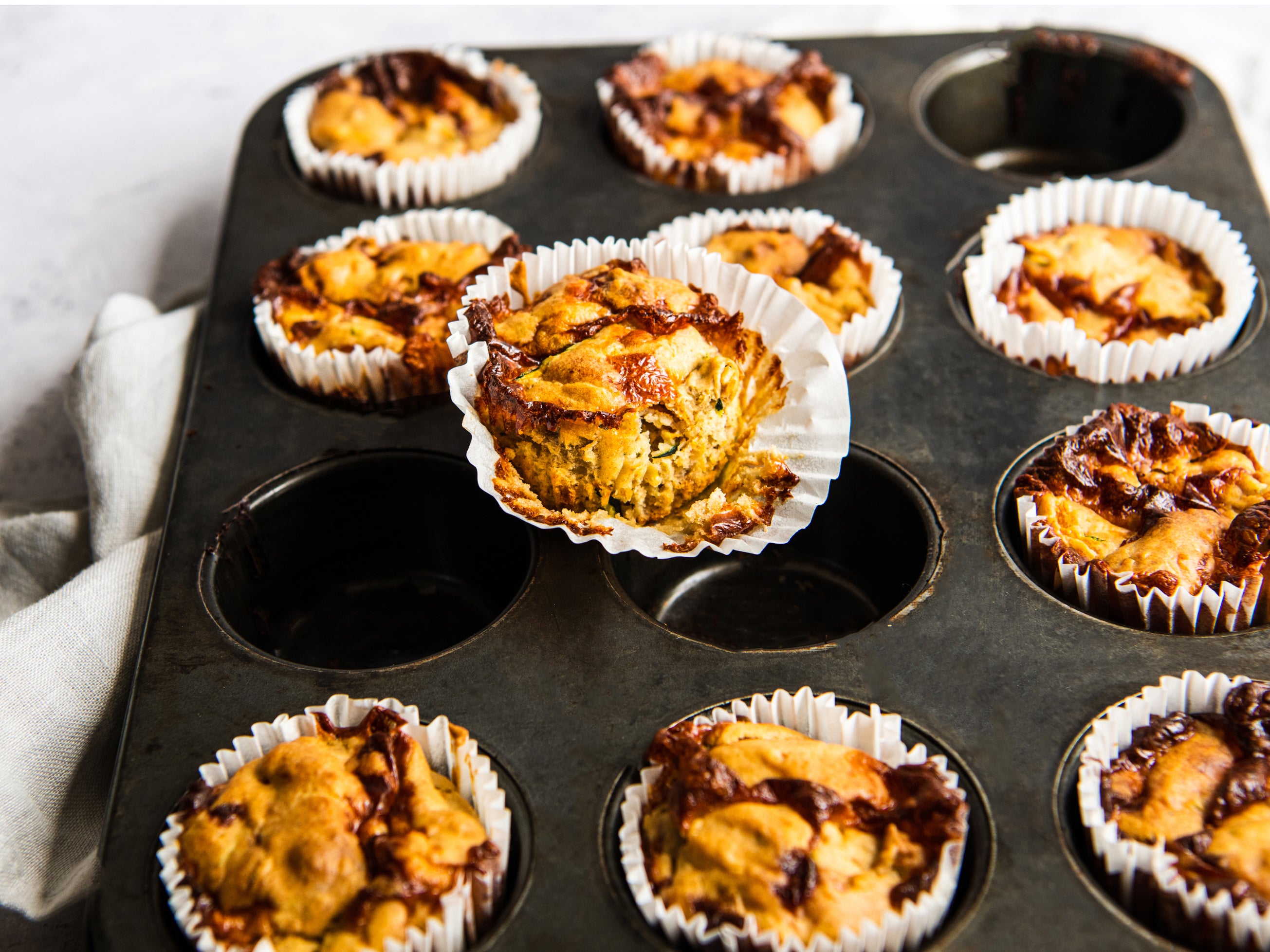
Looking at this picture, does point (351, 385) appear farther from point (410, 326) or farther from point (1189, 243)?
point (1189, 243)

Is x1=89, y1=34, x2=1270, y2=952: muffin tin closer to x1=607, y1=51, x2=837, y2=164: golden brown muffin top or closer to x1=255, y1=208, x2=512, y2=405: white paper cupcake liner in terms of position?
x1=255, y1=208, x2=512, y2=405: white paper cupcake liner

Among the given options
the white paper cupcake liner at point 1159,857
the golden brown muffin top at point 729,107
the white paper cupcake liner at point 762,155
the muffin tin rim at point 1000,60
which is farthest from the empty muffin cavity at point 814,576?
the muffin tin rim at point 1000,60

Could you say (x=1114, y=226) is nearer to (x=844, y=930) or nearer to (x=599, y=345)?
(x=599, y=345)

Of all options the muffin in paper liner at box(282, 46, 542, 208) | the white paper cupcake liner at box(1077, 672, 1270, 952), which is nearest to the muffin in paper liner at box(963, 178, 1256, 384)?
the white paper cupcake liner at box(1077, 672, 1270, 952)

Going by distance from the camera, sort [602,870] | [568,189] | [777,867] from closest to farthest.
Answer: [777,867] < [602,870] < [568,189]

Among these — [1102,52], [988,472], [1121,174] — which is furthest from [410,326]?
[1102,52]
